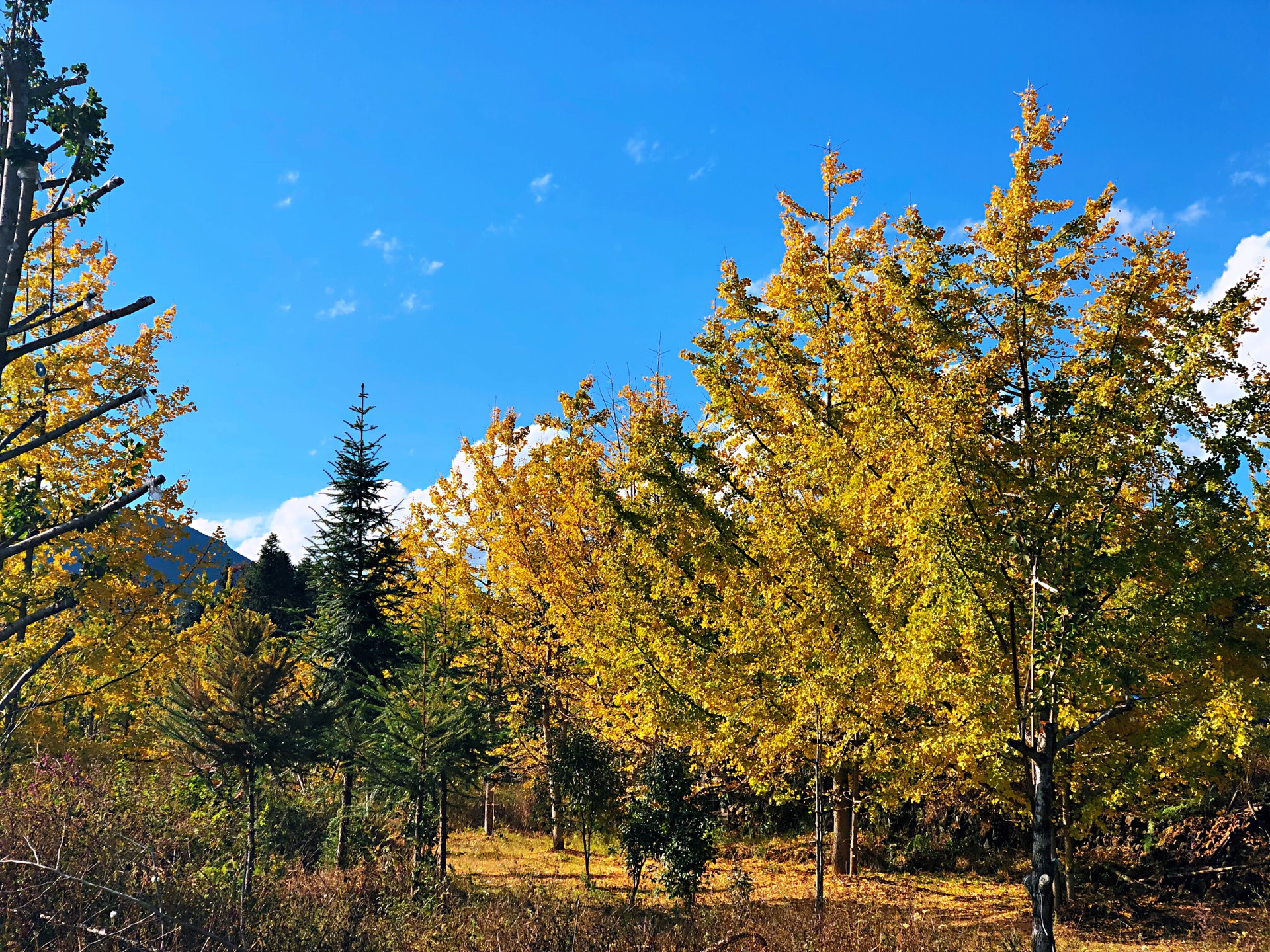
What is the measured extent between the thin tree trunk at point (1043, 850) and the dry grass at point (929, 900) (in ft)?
7.26

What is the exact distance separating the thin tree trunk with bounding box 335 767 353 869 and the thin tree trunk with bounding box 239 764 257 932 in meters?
2.09

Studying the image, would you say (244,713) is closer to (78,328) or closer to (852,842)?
(78,328)

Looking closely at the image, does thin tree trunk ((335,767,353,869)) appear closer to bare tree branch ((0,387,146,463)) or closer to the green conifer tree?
the green conifer tree

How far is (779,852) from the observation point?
727 inches

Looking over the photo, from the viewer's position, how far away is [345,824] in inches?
623

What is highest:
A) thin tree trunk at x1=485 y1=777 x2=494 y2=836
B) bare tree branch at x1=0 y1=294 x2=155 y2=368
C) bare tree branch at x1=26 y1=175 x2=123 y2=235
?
bare tree branch at x1=26 y1=175 x2=123 y2=235

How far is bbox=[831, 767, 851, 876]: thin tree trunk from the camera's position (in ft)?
46.2

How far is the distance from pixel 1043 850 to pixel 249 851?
33.3ft

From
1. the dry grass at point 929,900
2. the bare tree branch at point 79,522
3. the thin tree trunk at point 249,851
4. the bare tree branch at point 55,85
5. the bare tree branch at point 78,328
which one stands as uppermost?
the bare tree branch at point 55,85

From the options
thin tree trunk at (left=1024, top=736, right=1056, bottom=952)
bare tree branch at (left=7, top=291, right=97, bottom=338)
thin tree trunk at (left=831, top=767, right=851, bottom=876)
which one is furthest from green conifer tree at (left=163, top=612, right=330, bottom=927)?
thin tree trunk at (left=1024, top=736, right=1056, bottom=952)

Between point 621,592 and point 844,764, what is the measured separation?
5380 millimetres

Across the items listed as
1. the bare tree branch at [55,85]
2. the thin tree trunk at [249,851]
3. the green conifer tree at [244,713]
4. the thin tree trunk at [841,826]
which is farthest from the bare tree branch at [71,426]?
the thin tree trunk at [841,826]

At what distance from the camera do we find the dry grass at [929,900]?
1165 cm

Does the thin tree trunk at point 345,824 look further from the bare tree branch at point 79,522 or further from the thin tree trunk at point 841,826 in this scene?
the bare tree branch at point 79,522
